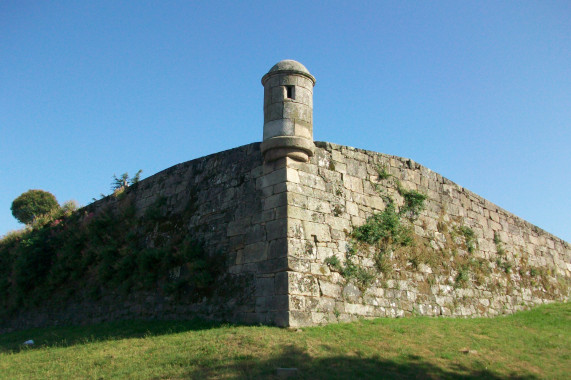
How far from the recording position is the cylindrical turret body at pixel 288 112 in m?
11.2

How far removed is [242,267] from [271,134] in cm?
288

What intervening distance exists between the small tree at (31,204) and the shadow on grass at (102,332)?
2300cm

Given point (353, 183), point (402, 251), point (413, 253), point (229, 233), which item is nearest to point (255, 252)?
point (229, 233)

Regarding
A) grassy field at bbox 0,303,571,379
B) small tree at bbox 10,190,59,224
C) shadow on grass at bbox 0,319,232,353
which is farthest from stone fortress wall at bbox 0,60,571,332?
small tree at bbox 10,190,59,224

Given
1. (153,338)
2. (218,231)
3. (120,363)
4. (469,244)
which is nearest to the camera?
(120,363)

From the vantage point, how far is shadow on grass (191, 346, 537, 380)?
25.4 ft

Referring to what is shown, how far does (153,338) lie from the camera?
10.2m

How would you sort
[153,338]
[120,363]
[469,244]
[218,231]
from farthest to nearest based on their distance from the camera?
[469,244]
[218,231]
[153,338]
[120,363]

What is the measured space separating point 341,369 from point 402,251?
5.19 meters

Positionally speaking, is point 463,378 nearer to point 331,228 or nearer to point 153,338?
point 331,228

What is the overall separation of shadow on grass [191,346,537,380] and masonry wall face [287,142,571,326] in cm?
157

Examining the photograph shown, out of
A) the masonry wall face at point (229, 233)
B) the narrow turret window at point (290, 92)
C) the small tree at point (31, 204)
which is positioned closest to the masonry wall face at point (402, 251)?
the masonry wall face at point (229, 233)

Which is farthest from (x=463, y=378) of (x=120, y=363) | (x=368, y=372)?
(x=120, y=363)

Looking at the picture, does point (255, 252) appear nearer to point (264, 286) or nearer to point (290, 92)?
point (264, 286)
